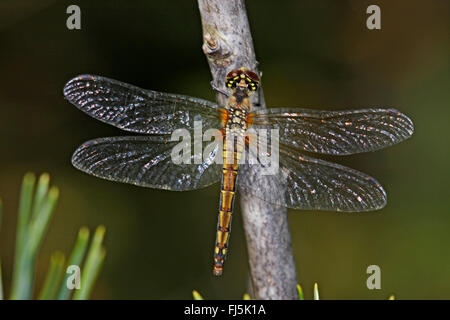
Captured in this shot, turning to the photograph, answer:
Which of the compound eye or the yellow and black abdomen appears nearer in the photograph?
the compound eye

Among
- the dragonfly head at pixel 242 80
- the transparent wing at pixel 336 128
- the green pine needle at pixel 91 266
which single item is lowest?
the green pine needle at pixel 91 266

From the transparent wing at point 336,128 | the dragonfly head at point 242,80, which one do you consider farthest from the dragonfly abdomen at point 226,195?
the dragonfly head at point 242,80

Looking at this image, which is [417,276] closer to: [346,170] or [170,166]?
[346,170]

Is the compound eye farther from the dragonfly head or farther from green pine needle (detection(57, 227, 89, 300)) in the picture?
green pine needle (detection(57, 227, 89, 300))

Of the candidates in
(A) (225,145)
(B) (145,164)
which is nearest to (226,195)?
(A) (225,145)

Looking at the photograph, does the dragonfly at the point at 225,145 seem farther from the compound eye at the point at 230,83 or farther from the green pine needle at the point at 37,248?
the green pine needle at the point at 37,248

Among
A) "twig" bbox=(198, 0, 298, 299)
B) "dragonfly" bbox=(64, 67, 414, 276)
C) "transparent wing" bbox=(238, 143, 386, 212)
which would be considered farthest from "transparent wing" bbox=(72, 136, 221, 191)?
"twig" bbox=(198, 0, 298, 299)
